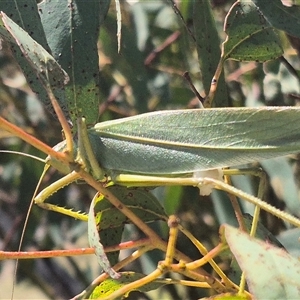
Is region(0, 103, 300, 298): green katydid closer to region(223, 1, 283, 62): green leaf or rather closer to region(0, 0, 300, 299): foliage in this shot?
region(0, 0, 300, 299): foliage

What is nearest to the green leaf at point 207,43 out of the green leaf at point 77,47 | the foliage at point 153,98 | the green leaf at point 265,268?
the foliage at point 153,98

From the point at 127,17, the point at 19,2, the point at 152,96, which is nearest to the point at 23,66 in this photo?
the point at 19,2

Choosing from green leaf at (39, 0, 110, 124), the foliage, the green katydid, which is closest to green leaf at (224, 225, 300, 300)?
the foliage

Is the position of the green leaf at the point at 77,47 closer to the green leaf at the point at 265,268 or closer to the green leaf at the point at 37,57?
the green leaf at the point at 37,57

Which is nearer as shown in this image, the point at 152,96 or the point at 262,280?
the point at 262,280

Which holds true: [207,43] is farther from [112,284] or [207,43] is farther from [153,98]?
[153,98]

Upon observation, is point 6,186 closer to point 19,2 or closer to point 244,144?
point 19,2

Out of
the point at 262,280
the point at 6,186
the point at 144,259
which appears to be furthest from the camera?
the point at 6,186

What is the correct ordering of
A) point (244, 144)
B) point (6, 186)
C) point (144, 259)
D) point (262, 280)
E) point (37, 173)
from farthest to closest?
point (6, 186) → point (37, 173) → point (144, 259) → point (244, 144) → point (262, 280)
